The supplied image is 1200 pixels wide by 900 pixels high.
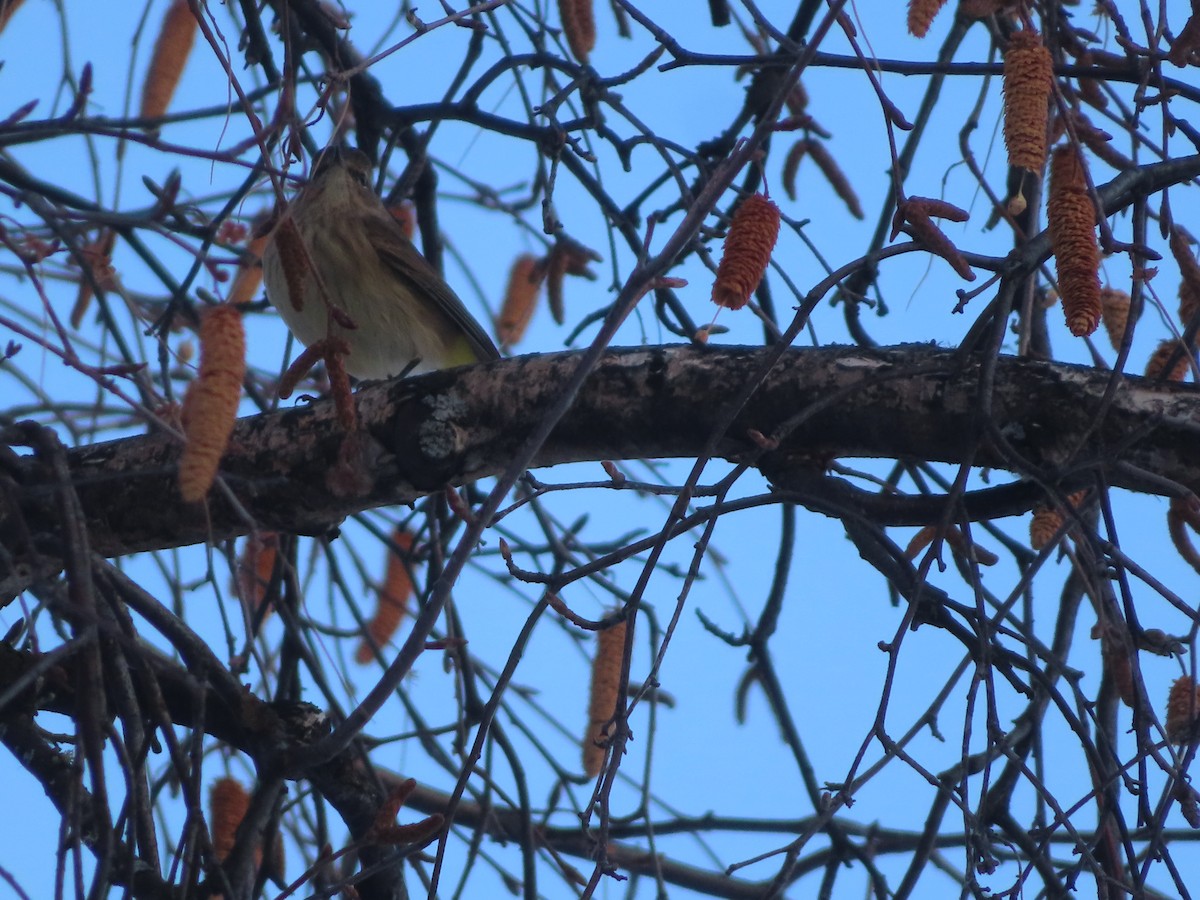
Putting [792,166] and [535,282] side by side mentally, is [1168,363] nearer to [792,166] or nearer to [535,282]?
[792,166]

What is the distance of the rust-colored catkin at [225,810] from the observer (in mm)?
2910

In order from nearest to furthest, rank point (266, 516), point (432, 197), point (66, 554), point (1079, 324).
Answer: point (66, 554) → point (1079, 324) → point (266, 516) → point (432, 197)

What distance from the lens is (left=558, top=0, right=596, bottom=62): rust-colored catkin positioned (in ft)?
11.6

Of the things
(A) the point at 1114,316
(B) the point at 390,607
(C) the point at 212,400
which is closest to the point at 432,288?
(B) the point at 390,607

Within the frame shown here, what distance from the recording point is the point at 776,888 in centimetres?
208

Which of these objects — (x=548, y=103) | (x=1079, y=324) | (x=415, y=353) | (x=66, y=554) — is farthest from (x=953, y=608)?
(x=415, y=353)

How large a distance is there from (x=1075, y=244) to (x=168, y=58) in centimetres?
259

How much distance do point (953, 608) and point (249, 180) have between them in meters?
2.03

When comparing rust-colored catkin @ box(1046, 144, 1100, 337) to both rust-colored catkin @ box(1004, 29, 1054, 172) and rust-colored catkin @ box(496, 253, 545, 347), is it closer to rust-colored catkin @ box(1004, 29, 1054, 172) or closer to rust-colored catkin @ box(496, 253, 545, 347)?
rust-colored catkin @ box(1004, 29, 1054, 172)

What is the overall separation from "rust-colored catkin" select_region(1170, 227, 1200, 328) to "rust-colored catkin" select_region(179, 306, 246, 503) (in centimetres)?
168

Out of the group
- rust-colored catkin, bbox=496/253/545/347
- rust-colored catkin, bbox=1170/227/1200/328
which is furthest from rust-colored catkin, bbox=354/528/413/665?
rust-colored catkin, bbox=1170/227/1200/328

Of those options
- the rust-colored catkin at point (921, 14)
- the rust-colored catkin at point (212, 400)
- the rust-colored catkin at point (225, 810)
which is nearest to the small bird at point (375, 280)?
the rust-colored catkin at point (225, 810)

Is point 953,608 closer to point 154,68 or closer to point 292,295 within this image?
point 292,295

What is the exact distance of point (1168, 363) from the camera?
8.66 ft
